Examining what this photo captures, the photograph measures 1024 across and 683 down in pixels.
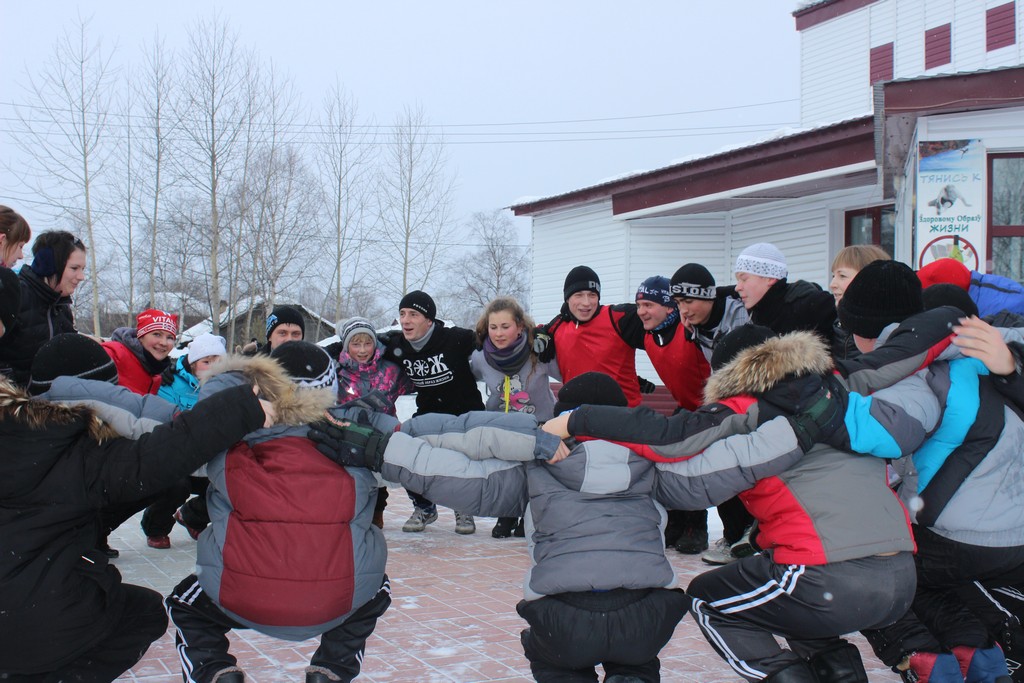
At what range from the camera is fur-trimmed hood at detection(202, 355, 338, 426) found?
2963 millimetres

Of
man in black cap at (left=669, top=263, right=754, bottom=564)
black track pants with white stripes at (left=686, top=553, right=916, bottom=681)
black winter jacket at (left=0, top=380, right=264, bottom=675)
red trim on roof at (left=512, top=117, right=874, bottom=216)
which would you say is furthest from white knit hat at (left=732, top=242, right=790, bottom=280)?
red trim on roof at (left=512, top=117, right=874, bottom=216)

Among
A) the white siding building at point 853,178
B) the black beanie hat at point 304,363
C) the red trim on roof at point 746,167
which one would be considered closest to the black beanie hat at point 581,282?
the black beanie hat at point 304,363

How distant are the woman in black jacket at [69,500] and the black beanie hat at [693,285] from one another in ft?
10.0

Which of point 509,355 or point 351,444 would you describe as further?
point 509,355

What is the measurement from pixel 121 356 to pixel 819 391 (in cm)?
472

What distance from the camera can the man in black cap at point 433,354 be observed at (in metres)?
6.33

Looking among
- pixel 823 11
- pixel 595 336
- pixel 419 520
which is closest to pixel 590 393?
pixel 595 336

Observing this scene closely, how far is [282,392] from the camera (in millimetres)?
2980

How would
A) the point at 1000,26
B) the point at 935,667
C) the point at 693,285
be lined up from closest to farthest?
the point at 935,667 → the point at 693,285 → the point at 1000,26

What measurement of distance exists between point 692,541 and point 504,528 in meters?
1.48

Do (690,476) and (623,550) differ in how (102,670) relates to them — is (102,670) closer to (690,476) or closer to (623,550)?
(623,550)

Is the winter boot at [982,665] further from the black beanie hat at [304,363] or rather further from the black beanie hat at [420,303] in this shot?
the black beanie hat at [420,303]

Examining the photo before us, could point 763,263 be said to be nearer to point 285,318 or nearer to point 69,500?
point 285,318

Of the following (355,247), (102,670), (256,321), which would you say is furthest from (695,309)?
(256,321)
